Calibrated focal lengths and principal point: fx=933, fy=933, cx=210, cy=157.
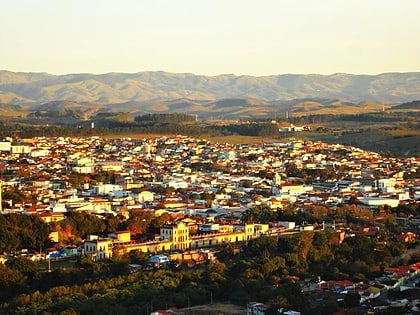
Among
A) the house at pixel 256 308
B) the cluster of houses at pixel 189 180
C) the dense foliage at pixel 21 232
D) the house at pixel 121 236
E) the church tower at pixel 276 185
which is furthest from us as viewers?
the church tower at pixel 276 185

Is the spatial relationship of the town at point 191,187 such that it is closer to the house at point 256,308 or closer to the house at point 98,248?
the house at point 98,248

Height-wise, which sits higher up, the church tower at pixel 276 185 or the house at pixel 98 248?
the house at pixel 98 248

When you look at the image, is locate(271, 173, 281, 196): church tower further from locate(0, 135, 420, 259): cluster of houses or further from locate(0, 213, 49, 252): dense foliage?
locate(0, 213, 49, 252): dense foliage

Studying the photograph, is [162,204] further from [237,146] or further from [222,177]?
[237,146]

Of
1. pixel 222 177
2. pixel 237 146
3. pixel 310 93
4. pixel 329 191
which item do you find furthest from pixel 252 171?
pixel 310 93

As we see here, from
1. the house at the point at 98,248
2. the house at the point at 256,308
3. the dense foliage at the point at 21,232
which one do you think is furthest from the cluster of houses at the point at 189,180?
the house at the point at 256,308

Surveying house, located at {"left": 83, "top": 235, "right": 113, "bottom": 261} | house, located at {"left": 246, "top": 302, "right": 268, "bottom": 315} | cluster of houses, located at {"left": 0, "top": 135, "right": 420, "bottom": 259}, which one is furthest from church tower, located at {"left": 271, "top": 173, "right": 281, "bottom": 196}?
house, located at {"left": 246, "top": 302, "right": 268, "bottom": 315}

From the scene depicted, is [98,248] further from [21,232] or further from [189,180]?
[189,180]

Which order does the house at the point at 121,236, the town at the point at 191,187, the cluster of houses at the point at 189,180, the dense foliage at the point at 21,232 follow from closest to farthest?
the dense foliage at the point at 21,232 < the house at the point at 121,236 < the town at the point at 191,187 < the cluster of houses at the point at 189,180

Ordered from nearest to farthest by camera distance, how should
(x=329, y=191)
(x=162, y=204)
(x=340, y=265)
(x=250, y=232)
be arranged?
(x=340, y=265)
(x=250, y=232)
(x=162, y=204)
(x=329, y=191)
